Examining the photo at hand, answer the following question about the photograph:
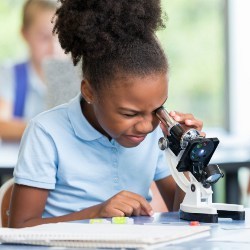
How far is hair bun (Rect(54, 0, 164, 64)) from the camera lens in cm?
202

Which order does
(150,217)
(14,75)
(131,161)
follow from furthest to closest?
(14,75), (131,161), (150,217)

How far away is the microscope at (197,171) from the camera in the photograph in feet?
5.97

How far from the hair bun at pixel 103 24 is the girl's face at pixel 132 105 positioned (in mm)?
108

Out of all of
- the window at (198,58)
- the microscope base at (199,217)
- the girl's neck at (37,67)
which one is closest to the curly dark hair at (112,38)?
the microscope base at (199,217)

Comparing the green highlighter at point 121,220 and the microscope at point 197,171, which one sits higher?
the microscope at point 197,171

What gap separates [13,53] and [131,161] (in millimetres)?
3850

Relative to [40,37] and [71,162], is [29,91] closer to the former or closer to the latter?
[40,37]

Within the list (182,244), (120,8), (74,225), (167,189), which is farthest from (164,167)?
(182,244)

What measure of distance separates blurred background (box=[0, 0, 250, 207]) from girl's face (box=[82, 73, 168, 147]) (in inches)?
157

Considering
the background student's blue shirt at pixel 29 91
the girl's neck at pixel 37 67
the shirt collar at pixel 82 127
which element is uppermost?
the girl's neck at pixel 37 67

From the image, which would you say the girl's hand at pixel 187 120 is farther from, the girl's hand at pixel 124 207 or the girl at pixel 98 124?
the girl's hand at pixel 124 207

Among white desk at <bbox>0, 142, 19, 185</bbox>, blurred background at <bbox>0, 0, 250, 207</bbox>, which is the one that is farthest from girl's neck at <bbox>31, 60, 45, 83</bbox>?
white desk at <bbox>0, 142, 19, 185</bbox>

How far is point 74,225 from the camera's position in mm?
1645

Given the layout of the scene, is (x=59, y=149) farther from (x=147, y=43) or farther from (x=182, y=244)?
(x=182, y=244)
